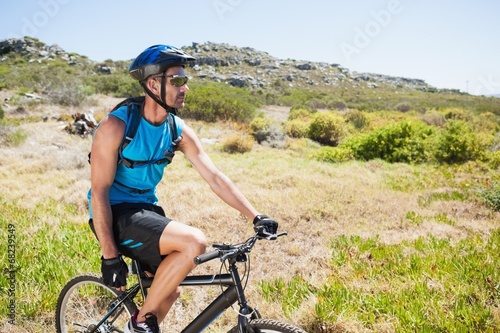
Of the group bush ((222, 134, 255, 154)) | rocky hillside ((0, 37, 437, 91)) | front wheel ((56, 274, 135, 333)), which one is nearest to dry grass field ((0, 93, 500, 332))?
front wheel ((56, 274, 135, 333))

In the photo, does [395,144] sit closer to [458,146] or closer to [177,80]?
[458,146]

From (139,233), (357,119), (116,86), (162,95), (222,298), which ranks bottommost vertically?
(222,298)

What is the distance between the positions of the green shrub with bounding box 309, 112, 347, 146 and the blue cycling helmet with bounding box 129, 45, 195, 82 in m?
17.3

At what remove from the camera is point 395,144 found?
14297mm

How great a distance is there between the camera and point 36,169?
9875 mm

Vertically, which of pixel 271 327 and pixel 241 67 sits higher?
pixel 241 67

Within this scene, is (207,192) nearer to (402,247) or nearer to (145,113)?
(402,247)

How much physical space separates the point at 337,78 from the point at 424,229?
3906 inches

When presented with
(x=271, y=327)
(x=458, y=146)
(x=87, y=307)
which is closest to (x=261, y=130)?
(x=458, y=146)

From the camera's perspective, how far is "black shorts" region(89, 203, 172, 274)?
2.10 metres

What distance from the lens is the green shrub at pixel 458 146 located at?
12945 millimetres

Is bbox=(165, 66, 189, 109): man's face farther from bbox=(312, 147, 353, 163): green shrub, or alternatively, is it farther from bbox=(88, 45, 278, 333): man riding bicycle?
bbox=(312, 147, 353, 163): green shrub

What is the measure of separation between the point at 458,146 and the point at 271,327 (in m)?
13.6

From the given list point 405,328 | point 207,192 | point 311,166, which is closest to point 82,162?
point 207,192
